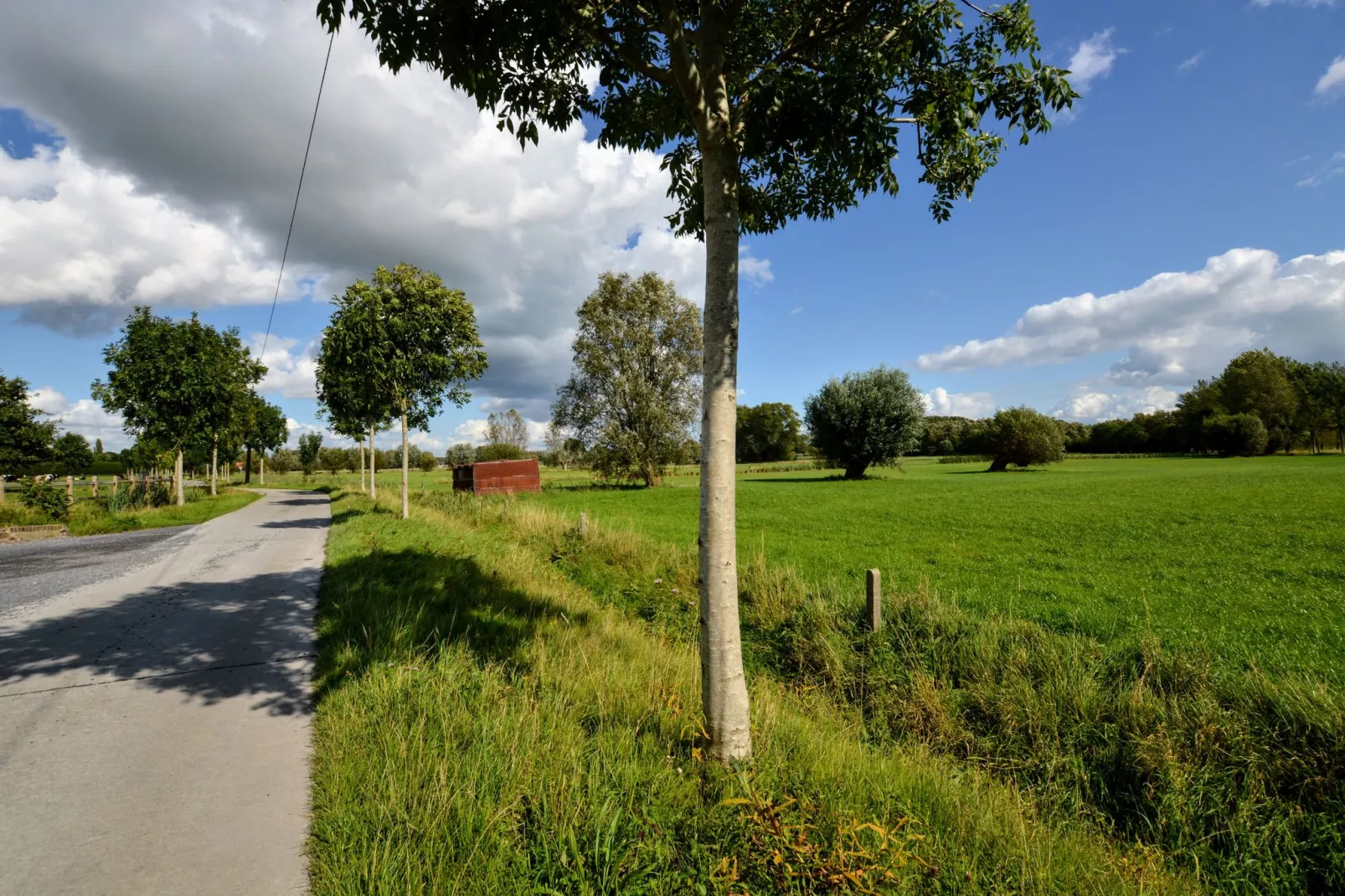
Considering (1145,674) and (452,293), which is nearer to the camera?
(1145,674)

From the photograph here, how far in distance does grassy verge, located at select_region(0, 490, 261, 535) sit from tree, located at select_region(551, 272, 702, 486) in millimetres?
19353

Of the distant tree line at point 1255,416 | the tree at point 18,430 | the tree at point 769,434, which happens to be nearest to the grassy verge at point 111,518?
the tree at point 18,430

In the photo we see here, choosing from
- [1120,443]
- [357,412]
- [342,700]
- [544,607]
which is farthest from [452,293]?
[1120,443]

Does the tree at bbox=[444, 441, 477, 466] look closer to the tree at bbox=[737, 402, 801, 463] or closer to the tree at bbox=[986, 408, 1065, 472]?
the tree at bbox=[737, 402, 801, 463]

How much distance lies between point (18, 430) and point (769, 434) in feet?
282

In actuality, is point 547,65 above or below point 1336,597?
above

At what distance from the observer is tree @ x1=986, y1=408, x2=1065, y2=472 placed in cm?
4775

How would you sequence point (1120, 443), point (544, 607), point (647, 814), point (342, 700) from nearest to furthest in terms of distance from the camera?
1. point (647, 814)
2. point (342, 700)
3. point (544, 607)
4. point (1120, 443)

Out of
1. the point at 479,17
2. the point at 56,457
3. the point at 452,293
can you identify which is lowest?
the point at 56,457

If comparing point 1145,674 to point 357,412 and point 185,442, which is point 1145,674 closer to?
point 357,412

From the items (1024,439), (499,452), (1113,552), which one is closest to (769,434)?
(499,452)

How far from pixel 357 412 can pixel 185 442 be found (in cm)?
1148

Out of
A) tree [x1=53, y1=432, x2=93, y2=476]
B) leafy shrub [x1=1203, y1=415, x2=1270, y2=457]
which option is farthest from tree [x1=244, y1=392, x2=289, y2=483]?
leafy shrub [x1=1203, y1=415, x2=1270, y2=457]

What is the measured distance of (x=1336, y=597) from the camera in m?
7.59
